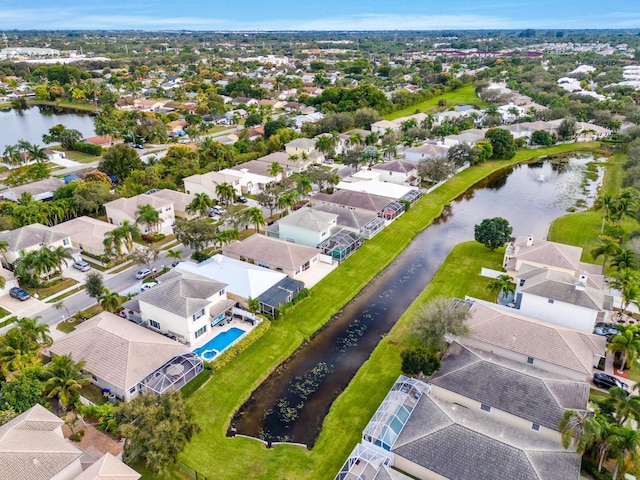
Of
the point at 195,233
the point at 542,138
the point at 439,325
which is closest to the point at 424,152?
the point at 542,138

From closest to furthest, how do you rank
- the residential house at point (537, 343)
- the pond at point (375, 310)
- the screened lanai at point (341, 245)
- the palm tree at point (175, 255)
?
the pond at point (375, 310)
the residential house at point (537, 343)
the palm tree at point (175, 255)
the screened lanai at point (341, 245)

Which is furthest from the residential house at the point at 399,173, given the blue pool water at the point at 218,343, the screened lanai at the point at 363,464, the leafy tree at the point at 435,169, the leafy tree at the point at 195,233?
the screened lanai at the point at 363,464

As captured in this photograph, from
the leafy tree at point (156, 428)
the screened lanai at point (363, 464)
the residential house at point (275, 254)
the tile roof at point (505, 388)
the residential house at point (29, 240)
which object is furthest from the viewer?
the residential house at point (29, 240)

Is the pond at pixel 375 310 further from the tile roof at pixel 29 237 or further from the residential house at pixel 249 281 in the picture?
the tile roof at pixel 29 237

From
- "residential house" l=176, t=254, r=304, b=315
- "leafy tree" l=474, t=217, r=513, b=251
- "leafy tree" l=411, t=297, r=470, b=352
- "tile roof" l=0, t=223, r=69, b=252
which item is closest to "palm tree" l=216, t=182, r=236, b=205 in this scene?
"residential house" l=176, t=254, r=304, b=315

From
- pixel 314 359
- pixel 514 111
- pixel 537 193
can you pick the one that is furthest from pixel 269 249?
pixel 514 111

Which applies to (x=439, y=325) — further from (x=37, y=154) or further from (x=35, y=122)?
(x=35, y=122)

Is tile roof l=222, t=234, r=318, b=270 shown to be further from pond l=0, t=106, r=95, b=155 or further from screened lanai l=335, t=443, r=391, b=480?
pond l=0, t=106, r=95, b=155
